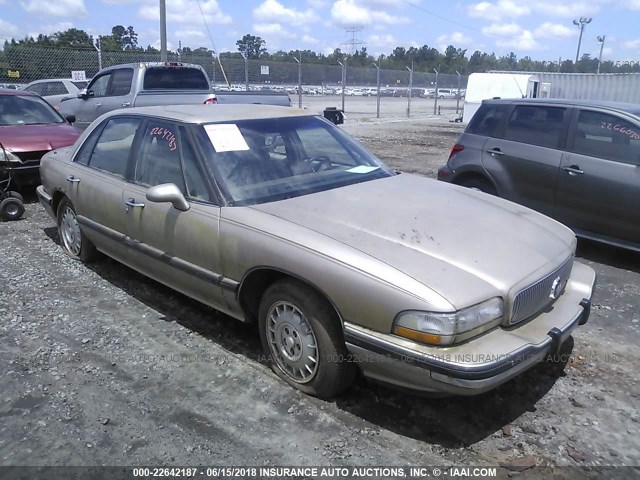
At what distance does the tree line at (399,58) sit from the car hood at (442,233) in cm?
1645

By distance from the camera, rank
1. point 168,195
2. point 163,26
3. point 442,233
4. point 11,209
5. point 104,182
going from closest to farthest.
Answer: point 442,233
point 168,195
point 104,182
point 11,209
point 163,26

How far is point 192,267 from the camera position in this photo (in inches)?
146

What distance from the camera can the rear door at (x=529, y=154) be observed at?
19.4 ft

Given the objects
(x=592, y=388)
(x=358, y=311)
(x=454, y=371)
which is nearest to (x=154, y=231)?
(x=358, y=311)

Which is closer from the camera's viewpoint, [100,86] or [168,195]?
[168,195]

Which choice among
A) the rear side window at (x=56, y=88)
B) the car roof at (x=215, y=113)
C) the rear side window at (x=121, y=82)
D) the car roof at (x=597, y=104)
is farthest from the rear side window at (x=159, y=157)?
the rear side window at (x=56, y=88)

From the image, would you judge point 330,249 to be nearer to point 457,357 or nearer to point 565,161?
point 457,357

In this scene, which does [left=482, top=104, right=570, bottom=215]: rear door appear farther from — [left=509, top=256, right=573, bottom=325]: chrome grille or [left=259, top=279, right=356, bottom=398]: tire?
[left=259, top=279, right=356, bottom=398]: tire

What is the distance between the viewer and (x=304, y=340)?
3.13 metres

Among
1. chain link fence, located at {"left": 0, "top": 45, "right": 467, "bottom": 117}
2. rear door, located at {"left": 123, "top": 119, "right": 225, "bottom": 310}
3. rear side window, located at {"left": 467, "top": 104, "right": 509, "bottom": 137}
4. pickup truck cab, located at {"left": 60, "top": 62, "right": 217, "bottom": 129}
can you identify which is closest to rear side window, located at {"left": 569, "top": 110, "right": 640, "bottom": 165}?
rear side window, located at {"left": 467, "top": 104, "right": 509, "bottom": 137}

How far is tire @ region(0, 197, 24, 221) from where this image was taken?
6.86m

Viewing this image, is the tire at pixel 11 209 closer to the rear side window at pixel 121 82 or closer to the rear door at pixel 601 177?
the rear side window at pixel 121 82

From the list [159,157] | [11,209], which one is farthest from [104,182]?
[11,209]

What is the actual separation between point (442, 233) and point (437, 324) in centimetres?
72
